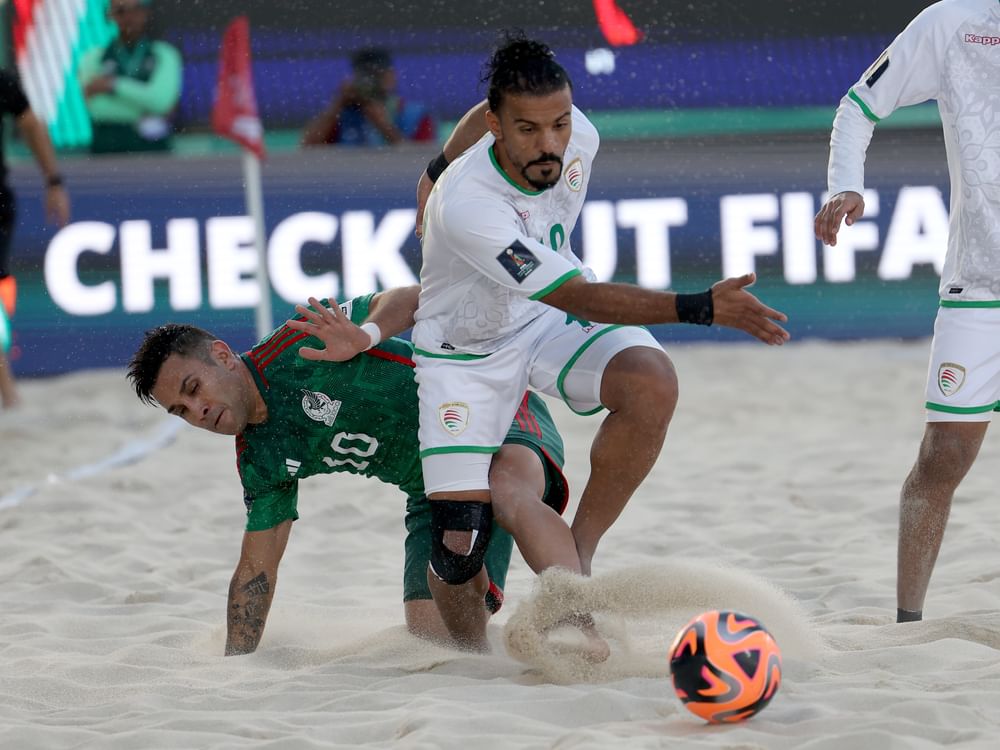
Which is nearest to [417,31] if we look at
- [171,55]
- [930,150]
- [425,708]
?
[171,55]

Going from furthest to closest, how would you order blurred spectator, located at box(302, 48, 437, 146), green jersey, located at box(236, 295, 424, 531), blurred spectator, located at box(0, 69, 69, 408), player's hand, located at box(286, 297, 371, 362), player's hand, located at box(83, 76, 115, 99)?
Answer: 1. player's hand, located at box(83, 76, 115, 99)
2. blurred spectator, located at box(302, 48, 437, 146)
3. blurred spectator, located at box(0, 69, 69, 408)
4. green jersey, located at box(236, 295, 424, 531)
5. player's hand, located at box(286, 297, 371, 362)

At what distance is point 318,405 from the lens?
373cm

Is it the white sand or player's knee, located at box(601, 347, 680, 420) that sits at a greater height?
player's knee, located at box(601, 347, 680, 420)

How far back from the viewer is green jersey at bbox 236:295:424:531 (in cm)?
373

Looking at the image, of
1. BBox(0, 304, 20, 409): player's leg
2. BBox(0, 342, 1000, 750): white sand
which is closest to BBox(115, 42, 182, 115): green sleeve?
BBox(0, 304, 20, 409): player's leg

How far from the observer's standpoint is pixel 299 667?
11.8ft

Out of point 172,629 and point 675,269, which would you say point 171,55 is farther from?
point 172,629

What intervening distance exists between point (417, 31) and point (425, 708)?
661 cm

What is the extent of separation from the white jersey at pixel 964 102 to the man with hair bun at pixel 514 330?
0.55 metres

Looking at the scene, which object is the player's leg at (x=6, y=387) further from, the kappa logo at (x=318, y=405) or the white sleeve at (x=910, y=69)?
the white sleeve at (x=910, y=69)

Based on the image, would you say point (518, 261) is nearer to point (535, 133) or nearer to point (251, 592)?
point (535, 133)

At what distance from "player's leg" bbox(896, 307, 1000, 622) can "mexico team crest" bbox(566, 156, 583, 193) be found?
1006 millimetres

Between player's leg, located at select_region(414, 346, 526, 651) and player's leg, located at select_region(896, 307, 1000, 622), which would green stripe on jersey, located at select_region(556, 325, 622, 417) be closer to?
player's leg, located at select_region(414, 346, 526, 651)

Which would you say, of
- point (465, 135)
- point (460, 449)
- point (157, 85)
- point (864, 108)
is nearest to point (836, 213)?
point (864, 108)
